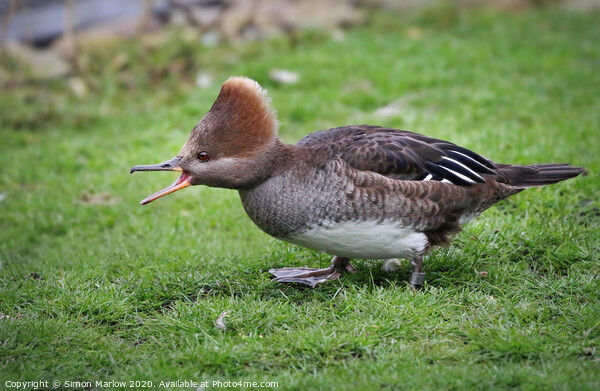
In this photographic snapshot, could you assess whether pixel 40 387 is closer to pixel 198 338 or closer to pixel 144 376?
pixel 144 376

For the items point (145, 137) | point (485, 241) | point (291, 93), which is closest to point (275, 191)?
point (485, 241)

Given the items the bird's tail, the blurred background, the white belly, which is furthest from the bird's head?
the bird's tail

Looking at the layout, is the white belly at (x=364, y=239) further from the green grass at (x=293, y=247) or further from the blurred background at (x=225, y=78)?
the blurred background at (x=225, y=78)

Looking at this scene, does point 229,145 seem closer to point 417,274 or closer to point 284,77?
point 417,274

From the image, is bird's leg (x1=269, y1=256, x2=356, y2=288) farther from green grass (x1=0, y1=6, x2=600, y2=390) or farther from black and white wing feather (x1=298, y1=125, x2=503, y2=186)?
black and white wing feather (x1=298, y1=125, x2=503, y2=186)

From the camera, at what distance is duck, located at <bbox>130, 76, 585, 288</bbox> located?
4.62 metres

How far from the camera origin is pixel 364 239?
462cm

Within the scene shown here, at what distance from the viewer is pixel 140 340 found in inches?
177

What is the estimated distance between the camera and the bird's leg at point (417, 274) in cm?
485

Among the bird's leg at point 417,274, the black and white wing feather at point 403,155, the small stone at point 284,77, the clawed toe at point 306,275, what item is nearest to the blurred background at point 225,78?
the small stone at point 284,77

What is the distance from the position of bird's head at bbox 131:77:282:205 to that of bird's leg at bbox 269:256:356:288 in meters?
0.81

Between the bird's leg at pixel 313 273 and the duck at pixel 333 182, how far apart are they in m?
0.32

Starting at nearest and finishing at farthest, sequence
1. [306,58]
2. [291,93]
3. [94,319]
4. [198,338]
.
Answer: [198,338]
[94,319]
[291,93]
[306,58]

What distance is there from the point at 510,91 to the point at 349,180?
17.5 feet
